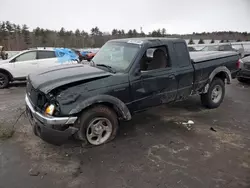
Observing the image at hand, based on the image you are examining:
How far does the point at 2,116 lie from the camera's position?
5.66 meters

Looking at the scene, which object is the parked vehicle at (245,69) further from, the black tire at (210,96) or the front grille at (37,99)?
the front grille at (37,99)

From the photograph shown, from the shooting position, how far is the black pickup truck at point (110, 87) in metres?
3.60

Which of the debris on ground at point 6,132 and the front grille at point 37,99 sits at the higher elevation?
the front grille at point 37,99

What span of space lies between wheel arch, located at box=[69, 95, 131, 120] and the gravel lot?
59 centimetres

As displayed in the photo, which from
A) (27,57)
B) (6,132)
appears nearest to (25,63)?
→ (27,57)

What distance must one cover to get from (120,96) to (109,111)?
1.13 ft

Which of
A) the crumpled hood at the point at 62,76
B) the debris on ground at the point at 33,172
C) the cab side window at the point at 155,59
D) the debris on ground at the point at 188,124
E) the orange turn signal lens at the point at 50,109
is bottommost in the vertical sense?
the debris on ground at the point at 33,172

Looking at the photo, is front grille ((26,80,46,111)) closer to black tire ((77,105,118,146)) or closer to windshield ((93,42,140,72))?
black tire ((77,105,118,146))

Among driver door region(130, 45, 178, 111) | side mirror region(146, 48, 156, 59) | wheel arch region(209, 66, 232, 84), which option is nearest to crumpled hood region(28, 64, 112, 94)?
driver door region(130, 45, 178, 111)

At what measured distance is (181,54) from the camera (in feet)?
16.8

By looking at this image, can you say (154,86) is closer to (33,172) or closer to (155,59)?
(155,59)

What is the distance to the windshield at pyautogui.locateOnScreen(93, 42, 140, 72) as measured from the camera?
4.45m

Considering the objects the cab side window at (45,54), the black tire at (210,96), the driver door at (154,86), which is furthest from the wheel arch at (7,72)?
the black tire at (210,96)

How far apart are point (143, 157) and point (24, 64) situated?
772cm
